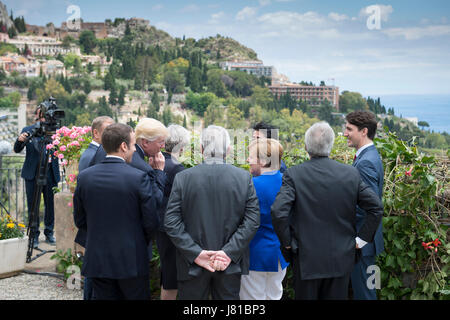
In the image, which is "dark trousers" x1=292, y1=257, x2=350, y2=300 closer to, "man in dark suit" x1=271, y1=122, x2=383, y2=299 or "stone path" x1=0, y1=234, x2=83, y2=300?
"man in dark suit" x1=271, y1=122, x2=383, y2=299

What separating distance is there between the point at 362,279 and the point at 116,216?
1.36 meters

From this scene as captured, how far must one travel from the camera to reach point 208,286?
208 cm

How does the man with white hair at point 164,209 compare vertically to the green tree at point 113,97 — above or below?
below

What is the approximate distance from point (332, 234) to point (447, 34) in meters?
196

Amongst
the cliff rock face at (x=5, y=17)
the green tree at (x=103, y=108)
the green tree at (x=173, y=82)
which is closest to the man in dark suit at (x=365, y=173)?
the green tree at (x=103, y=108)

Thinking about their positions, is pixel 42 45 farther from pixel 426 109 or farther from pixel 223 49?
pixel 426 109

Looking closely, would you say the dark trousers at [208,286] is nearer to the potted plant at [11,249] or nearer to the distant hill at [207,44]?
the potted plant at [11,249]

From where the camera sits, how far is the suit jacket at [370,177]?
92.4 inches

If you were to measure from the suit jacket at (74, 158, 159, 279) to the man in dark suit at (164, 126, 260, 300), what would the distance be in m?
0.17

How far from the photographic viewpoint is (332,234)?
208cm

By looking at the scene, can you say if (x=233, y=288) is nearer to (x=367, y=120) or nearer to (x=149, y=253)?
(x=149, y=253)

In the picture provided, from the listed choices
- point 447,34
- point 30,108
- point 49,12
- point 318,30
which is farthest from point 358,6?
point 30,108

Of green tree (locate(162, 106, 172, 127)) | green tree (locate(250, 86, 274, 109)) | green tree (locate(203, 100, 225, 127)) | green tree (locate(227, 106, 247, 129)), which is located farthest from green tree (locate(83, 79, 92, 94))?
green tree (locate(250, 86, 274, 109))

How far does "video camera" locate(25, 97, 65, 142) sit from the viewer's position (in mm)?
4094
